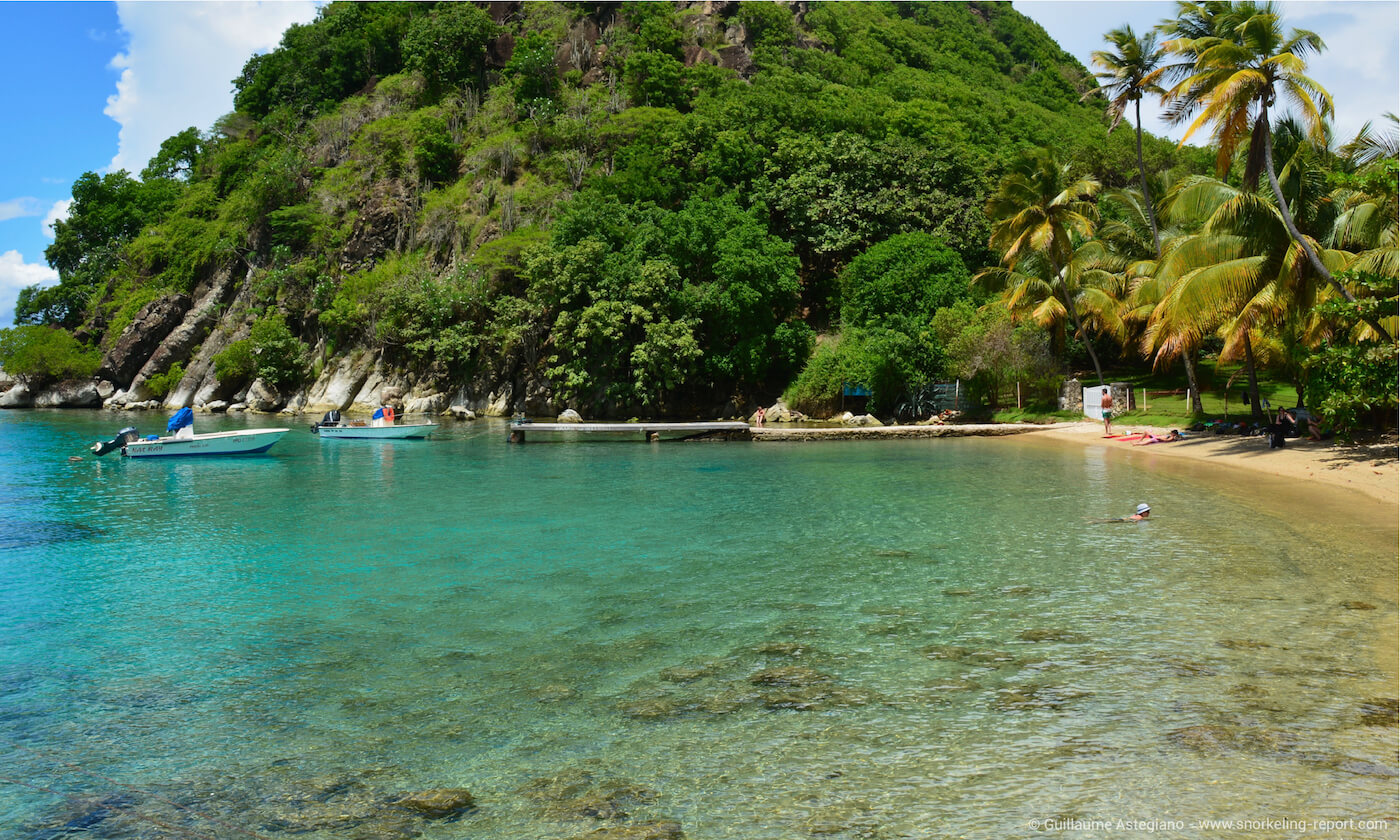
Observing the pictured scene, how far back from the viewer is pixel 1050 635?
9406mm

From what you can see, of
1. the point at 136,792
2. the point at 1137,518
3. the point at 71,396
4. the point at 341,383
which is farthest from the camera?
the point at 71,396

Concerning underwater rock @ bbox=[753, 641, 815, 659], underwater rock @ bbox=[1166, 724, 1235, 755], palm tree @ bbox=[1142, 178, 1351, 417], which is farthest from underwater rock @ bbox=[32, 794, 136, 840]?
palm tree @ bbox=[1142, 178, 1351, 417]

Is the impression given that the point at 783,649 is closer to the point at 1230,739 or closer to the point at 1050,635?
the point at 1050,635

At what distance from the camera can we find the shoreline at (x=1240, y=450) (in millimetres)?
19292

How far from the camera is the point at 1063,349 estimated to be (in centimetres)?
4059

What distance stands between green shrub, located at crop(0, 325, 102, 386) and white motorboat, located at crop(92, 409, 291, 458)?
2003 inches

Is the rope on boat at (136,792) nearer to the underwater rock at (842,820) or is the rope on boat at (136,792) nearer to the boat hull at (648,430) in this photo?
the underwater rock at (842,820)

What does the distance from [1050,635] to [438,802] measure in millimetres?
6626

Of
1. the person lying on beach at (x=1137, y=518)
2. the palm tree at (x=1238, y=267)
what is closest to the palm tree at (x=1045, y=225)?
the palm tree at (x=1238, y=267)

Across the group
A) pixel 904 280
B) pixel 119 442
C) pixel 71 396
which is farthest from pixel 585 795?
pixel 71 396

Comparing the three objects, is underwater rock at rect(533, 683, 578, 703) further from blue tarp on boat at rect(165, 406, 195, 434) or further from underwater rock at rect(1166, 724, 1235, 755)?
blue tarp on boat at rect(165, 406, 195, 434)

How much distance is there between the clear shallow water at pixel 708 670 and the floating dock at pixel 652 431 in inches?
727

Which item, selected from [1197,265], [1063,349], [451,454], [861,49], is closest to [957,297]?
[1063,349]

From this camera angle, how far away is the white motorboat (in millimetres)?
31547
